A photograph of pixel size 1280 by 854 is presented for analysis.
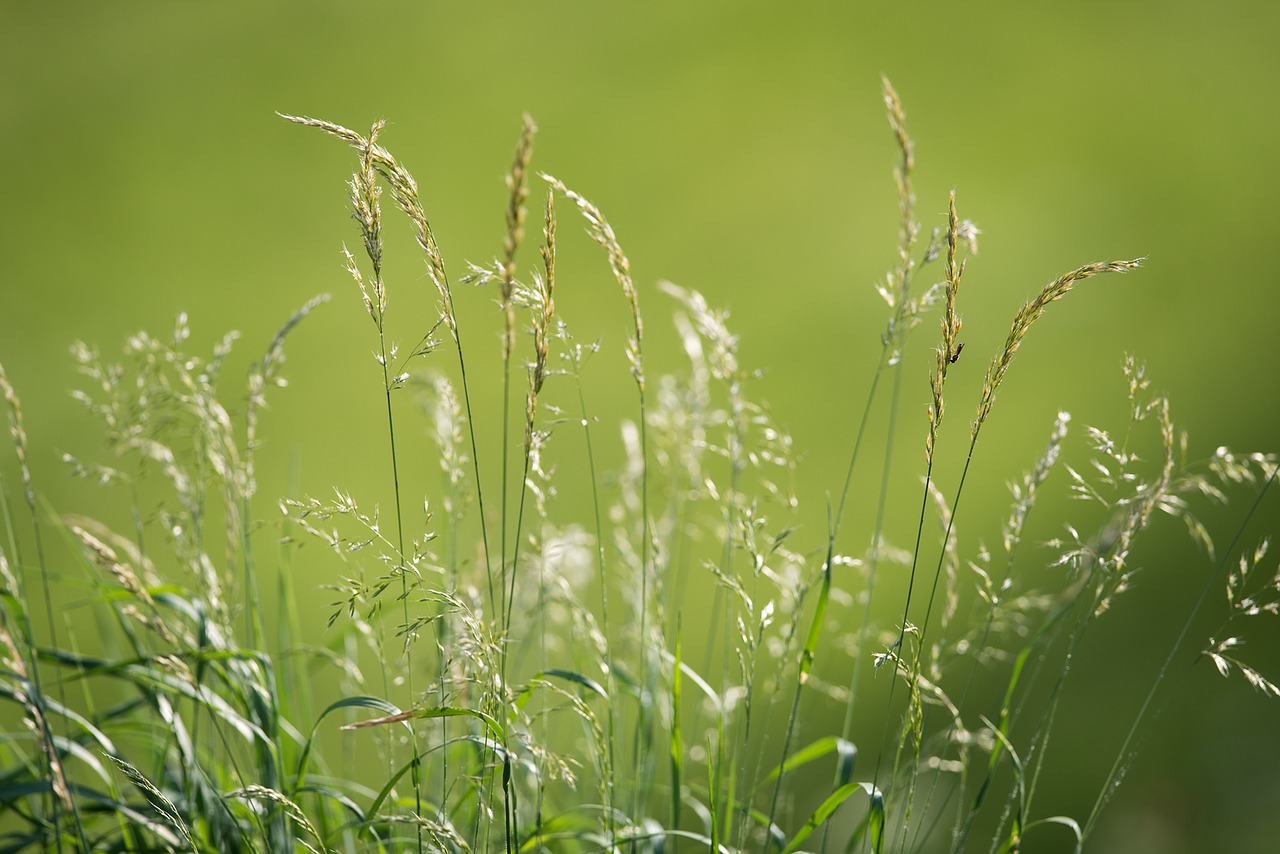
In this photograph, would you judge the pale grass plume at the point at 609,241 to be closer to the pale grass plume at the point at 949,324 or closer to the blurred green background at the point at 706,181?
the pale grass plume at the point at 949,324

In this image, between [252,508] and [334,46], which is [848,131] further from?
[252,508]

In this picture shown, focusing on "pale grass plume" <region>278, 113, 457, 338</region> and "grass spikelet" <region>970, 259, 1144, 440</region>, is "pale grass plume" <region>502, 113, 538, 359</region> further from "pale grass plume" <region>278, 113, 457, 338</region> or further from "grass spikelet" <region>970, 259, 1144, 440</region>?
"grass spikelet" <region>970, 259, 1144, 440</region>

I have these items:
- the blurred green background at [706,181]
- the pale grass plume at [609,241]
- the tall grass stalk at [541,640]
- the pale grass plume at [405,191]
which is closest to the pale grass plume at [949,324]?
the tall grass stalk at [541,640]

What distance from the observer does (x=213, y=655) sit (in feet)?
4.03

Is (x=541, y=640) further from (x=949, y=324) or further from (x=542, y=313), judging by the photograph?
(x=949, y=324)

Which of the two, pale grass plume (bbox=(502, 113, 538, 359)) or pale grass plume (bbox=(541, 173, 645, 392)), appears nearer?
pale grass plume (bbox=(502, 113, 538, 359))

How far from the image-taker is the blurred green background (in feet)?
11.7

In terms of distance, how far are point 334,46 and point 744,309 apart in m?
2.31

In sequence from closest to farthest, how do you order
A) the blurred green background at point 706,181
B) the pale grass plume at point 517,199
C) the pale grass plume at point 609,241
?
1. the pale grass plume at point 517,199
2. the pale grass plume at point 609,241
3. the blurred green background at point 706,181

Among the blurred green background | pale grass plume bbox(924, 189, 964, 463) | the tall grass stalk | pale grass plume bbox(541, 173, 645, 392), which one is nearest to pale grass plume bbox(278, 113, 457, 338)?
the tall grass stalk

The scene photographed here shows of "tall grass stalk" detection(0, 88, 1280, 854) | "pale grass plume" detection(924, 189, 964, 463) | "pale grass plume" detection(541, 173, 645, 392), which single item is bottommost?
"tall grass stalk" detection(0, 88, 1280, 854)

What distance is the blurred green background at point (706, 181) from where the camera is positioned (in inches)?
140

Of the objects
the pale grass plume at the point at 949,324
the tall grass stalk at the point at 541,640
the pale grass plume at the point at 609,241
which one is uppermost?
the pale grass plume at the point at 609,241

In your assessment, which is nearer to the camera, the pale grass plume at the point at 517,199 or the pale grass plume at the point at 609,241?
the pale grass plume at the point at 517,199
